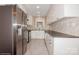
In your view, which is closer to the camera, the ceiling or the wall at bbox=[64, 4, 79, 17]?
the wall at bbox=[64, 4, 79, 17]

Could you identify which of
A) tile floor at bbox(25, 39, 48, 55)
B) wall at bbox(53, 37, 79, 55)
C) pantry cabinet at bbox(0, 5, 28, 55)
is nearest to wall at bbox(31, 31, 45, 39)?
tile floor at bbox(25, 39, 48, 55)

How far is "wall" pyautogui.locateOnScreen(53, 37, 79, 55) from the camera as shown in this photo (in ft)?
Answer: 8.58

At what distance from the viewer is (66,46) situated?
2660 millimetres

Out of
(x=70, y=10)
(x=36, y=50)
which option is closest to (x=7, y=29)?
(x=70, y=10)

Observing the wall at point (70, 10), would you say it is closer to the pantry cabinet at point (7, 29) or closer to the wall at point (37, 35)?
the pantry cabinet at point (7, 29)

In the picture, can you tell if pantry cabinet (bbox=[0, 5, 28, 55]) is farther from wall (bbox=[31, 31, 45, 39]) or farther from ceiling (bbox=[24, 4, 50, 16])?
wall (bbox=[31, 31, 45, 39])

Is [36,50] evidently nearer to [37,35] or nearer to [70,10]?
[70,10]

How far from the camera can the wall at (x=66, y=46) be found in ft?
8.58

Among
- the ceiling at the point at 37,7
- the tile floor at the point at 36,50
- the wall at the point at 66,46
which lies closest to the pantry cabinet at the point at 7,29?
the wall at the point at 66,46

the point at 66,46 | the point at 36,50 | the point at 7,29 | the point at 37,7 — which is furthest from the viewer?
the point at 37,7

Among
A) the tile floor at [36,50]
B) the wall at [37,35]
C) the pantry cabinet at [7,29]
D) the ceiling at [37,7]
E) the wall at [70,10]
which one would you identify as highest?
the ceiling at [37,7]

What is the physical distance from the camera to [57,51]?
2.69 meters
